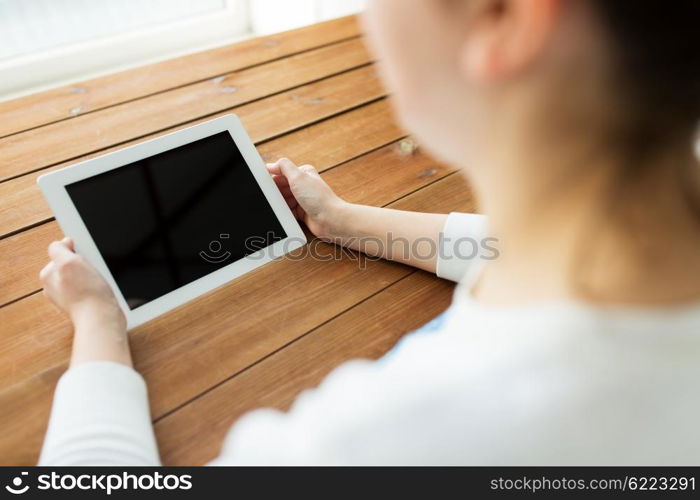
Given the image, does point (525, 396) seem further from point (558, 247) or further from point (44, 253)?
point (44, 253)

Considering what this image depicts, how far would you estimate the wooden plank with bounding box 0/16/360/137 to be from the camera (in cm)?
124

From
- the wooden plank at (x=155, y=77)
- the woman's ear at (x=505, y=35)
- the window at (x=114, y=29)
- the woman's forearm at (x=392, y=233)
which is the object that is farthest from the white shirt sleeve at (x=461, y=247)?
the window at (x=114, y=29)

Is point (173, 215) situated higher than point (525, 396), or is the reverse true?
point (173, 215)

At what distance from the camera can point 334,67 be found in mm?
1459

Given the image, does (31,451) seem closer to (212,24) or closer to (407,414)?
(407,414)

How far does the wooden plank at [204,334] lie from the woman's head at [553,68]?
0.44 metres

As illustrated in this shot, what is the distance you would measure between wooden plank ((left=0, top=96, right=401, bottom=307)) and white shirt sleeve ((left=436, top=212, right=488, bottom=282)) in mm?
319

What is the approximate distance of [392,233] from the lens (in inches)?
37.3

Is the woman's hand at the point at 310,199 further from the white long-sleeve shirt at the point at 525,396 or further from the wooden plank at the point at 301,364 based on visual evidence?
the white long-sleeve shirt at the point at 525,396

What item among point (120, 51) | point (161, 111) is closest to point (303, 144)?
point (161, 111)

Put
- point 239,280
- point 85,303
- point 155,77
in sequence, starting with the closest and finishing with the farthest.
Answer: point 85,303 < point 239,280 < point 155,77

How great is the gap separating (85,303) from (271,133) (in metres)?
0.56
